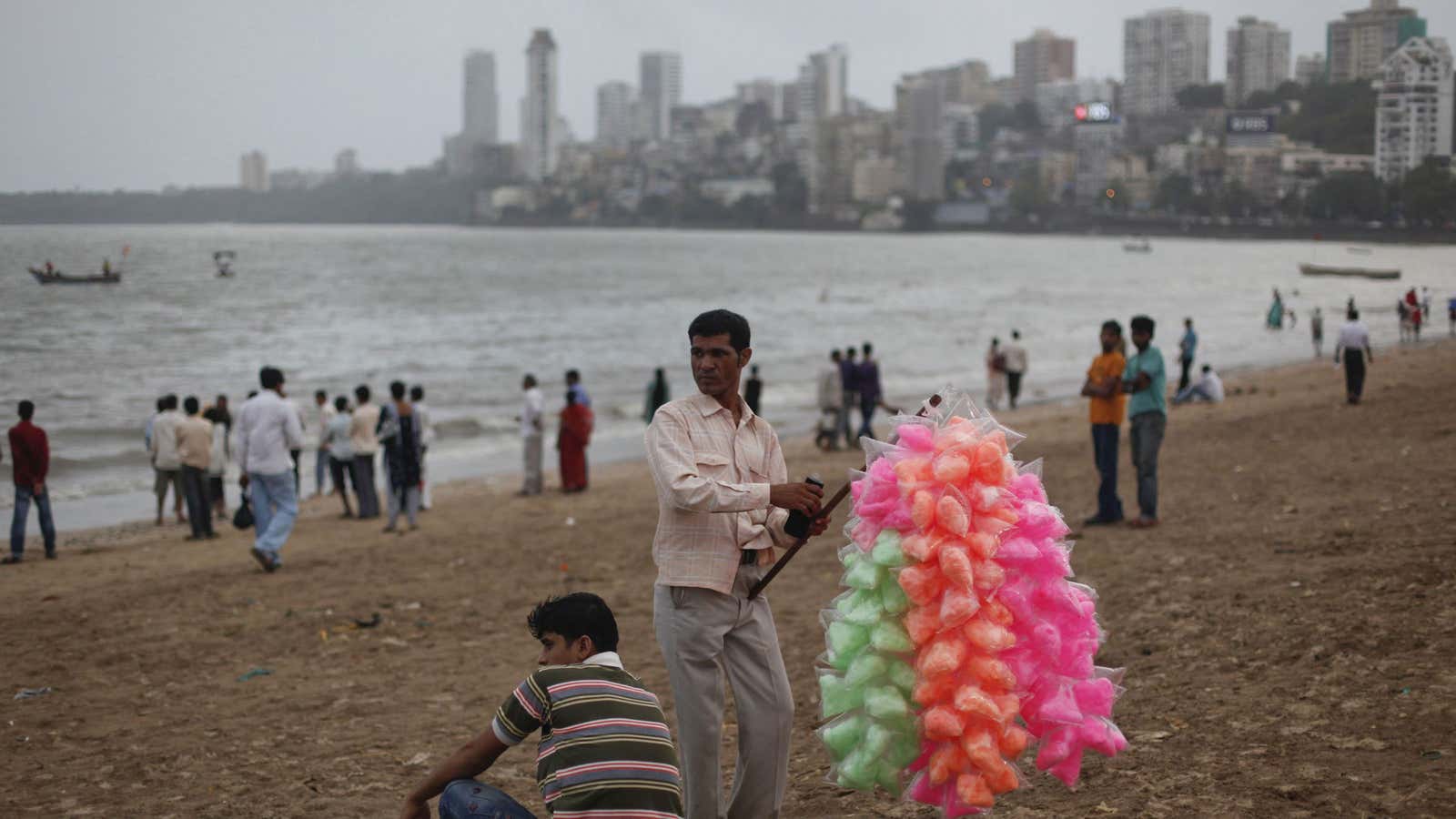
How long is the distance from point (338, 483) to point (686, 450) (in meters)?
13.6

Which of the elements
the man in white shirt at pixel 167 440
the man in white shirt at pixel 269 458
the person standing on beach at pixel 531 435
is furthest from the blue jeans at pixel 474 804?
the person standing on beach at pixel 531 435

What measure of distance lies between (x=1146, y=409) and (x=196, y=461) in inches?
385

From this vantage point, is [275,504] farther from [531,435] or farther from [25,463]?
[531,435]

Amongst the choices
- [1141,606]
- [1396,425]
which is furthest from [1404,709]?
[1396,425]

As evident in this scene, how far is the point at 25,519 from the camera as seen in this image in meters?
14.0

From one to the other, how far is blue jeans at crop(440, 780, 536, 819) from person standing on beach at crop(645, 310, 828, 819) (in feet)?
2.14

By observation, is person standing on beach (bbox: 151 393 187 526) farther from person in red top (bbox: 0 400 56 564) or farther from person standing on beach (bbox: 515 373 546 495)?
person standing on beach (bbox: 515 373 546 495)

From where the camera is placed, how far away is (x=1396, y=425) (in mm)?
16219

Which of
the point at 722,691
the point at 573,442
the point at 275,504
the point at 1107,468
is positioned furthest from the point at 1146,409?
the point at 573,442

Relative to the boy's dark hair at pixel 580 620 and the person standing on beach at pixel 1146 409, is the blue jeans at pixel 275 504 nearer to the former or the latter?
the person standing on beach at pixel 1146 409

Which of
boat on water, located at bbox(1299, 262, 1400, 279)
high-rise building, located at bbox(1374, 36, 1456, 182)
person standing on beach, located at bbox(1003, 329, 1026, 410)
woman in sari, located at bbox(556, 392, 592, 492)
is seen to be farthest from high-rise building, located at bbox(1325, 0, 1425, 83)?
woman in sari, located at bbox(556, 392, 592, 492)

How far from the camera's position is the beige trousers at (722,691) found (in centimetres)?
448

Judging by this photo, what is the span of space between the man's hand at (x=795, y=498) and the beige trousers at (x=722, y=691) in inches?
13.4

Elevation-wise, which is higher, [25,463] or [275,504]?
[25,463]
